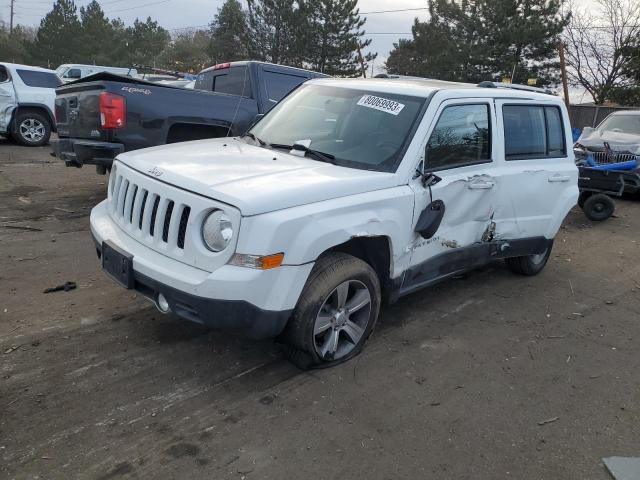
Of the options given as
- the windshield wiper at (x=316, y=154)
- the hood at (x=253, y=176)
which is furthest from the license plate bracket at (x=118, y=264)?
the windshield wiper at (x=316, y=154)

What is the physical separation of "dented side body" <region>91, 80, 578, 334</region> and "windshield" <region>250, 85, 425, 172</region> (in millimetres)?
104

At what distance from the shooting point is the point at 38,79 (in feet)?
41.2

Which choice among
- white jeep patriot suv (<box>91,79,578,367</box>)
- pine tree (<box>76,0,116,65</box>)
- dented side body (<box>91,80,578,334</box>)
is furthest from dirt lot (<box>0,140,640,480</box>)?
pine tree (<box>76,0,116,65</box>)

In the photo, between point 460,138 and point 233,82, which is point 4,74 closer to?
point 233,82

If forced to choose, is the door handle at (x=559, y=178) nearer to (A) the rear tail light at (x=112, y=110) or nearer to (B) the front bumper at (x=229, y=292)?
(B) the front bumper at (x=229, y=292)

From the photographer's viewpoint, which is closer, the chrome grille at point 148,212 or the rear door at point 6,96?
the chrome grille at point 148,212

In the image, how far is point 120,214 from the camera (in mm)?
3635

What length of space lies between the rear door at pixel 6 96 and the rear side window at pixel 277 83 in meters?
7.60

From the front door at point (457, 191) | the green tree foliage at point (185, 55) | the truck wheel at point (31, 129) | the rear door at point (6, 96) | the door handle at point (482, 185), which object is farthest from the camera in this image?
the green tree foliage at point (185, 55)

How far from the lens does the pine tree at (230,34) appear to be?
133 feet

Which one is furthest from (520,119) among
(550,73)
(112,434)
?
(550,73)

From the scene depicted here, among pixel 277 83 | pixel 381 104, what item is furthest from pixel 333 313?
pixel 277 83

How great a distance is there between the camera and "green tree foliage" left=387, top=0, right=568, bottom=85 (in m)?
29.6

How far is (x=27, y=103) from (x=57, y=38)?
41513 mm
